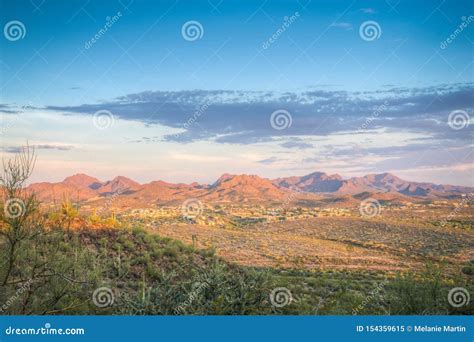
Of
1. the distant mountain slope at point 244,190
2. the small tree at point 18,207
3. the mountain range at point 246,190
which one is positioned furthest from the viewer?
the distant mountain slope at point 244,190

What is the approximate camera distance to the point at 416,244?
24359mm

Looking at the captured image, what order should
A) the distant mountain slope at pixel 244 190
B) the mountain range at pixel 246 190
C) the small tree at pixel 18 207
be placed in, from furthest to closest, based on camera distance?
the distant mountain slope at pixel 244 190 → the mountain range at pixel 246 190 → the small tree at pixel 18 207

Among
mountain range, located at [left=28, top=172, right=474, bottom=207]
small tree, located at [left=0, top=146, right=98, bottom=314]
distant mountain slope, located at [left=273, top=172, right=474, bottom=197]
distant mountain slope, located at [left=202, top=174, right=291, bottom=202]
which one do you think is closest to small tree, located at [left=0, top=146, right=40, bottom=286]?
small tree, located at [left=0, top=146, right=98, bottom=314]

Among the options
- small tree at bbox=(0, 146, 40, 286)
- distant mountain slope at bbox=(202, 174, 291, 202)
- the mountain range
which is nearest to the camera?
small tree at bbox=(0, 146, 40, 286)

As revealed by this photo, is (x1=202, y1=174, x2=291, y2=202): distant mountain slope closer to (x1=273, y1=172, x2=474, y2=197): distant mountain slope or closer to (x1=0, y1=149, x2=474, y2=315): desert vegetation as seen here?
(x1=273, y1=172, x2=474, y2=197): distant mountain slope

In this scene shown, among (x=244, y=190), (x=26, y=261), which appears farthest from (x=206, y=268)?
(x=244, y=190)

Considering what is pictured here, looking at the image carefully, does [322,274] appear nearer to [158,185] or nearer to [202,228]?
[202,228]

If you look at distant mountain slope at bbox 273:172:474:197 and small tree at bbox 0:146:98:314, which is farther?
distant mountain slope at bbox 273:172:474:197

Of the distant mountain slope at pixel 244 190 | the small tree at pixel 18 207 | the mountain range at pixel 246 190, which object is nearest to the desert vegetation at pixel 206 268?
the small tree at pixel 18 207

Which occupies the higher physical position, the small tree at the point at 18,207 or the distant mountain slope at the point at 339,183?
the distant mountain slope at the point at 339,183

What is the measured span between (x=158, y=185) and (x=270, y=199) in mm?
11118

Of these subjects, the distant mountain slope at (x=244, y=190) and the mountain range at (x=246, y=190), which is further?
the distant mountain slope at (x=244, y=190)

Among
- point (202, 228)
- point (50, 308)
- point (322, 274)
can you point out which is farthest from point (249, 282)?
point (202, 228)

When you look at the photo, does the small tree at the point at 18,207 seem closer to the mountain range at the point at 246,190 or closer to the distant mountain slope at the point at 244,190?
the mountain range at the point at 246,190
